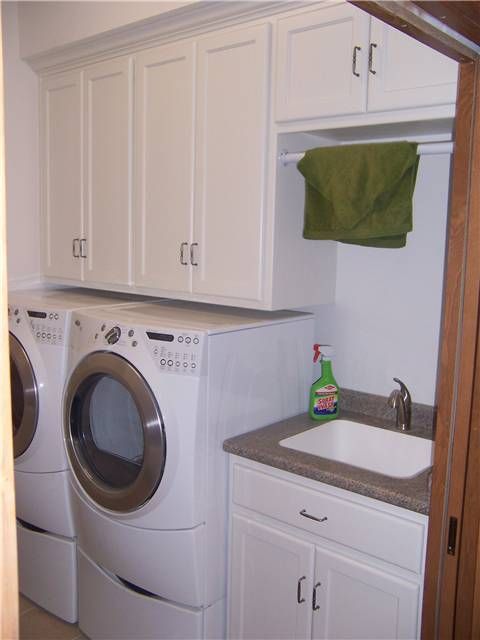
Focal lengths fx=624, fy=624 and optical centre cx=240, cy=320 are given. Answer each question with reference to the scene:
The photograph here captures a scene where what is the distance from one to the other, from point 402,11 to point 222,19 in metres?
1.27

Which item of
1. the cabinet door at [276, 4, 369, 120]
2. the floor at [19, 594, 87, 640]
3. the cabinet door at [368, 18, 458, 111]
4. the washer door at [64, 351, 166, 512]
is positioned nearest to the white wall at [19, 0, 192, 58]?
the cabinet door at [276, 4, 369, 120]

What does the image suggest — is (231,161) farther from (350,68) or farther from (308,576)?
(308,576)

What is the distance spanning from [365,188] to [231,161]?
1.66ft

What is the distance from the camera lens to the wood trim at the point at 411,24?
102 cm

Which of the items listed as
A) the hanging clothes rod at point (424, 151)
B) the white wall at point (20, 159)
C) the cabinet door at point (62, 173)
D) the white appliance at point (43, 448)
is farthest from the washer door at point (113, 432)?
the white wall at point (20, 159)

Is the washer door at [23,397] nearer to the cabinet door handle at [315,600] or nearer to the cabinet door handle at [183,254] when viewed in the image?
the cabinet door handle at [183,254]

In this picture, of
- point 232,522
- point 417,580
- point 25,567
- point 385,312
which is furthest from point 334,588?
point 25,567

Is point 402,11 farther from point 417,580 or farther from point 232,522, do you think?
point 232,522

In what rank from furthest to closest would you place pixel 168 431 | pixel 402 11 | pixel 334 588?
pixel 168 431
pixel 334 588
pixel 402 11

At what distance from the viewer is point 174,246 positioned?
7.91ft

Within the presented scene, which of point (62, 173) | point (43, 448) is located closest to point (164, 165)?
point (62, 173)

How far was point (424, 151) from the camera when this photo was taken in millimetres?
1847

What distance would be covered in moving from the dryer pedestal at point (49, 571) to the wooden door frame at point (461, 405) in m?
1.56

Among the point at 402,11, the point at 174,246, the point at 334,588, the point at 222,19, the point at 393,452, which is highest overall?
the point at 222,19
